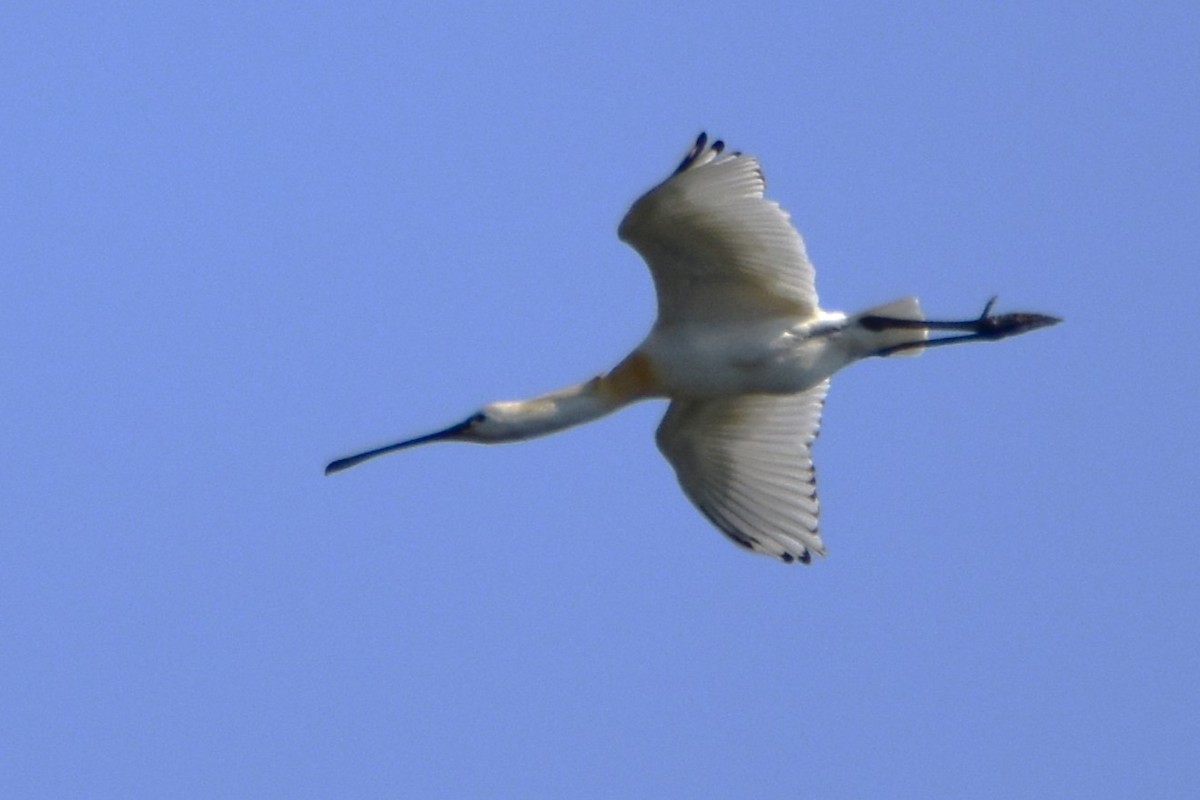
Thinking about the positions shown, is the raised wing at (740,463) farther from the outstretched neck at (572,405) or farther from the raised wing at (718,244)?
the raised wing at (718,244)

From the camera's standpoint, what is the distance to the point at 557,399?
46.8ft

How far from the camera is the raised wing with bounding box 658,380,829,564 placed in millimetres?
14438

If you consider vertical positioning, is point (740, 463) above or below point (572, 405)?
below

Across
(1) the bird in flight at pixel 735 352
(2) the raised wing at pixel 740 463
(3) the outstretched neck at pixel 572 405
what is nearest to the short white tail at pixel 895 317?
(1) the bird in flight at pixel 735 352

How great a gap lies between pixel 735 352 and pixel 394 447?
208 cm

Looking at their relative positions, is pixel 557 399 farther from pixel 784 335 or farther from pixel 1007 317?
pixel 1007 317

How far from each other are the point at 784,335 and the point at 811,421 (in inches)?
36.1

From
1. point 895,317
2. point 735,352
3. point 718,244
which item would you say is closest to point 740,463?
point 735,352

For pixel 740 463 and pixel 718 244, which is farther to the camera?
pixel 740 463

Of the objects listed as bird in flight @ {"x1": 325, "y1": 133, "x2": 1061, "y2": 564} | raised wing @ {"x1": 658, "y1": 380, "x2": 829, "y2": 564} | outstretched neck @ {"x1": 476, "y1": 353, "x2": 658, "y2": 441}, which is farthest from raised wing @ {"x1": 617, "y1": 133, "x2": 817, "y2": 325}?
raised wing @ {"x1": 658, "y1": 380, "x2": 829, "y2": 564}

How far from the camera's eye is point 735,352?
1387cm

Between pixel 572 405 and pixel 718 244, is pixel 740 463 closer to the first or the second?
pixel 572 405

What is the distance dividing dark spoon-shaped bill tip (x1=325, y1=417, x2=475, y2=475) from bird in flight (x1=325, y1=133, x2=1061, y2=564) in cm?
1

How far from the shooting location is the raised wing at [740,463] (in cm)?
1444
